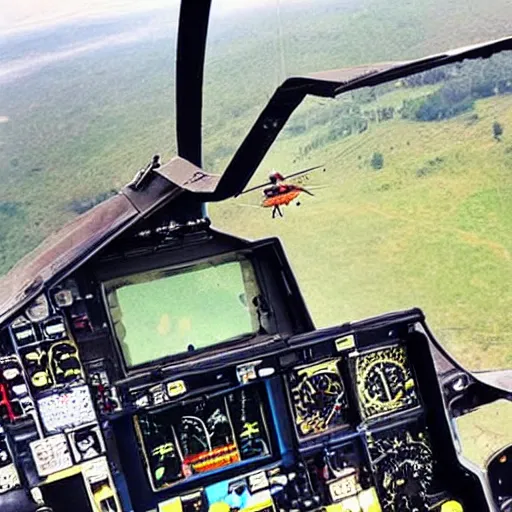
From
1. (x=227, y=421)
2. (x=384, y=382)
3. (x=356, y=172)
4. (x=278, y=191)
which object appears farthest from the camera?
(x=356, y=172)

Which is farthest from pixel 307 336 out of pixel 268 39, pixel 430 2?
pixel 430 2

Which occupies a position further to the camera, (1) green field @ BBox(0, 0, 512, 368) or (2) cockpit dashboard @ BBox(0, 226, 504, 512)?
(1) green field @ BBox(0, 0, 512, 368)

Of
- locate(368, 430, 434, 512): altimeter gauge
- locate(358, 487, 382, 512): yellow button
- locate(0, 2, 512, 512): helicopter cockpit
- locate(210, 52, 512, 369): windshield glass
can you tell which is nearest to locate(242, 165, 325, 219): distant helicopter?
locate(0, 2, 512, 512): helicopter cockpit

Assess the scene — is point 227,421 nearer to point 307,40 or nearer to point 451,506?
point 451,506

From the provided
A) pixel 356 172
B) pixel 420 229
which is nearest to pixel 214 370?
pixel 356 172

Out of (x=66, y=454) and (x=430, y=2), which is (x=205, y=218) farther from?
(x=430, y=2)

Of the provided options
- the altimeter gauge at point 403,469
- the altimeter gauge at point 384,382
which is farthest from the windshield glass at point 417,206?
the altimeter gauge at point 403,469

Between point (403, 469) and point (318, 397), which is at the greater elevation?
point (318, 397)

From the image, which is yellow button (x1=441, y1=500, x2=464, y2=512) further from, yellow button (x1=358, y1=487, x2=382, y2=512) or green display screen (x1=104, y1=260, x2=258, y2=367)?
green display screen (x1=104, y1=260, x2=258, y2=367)
